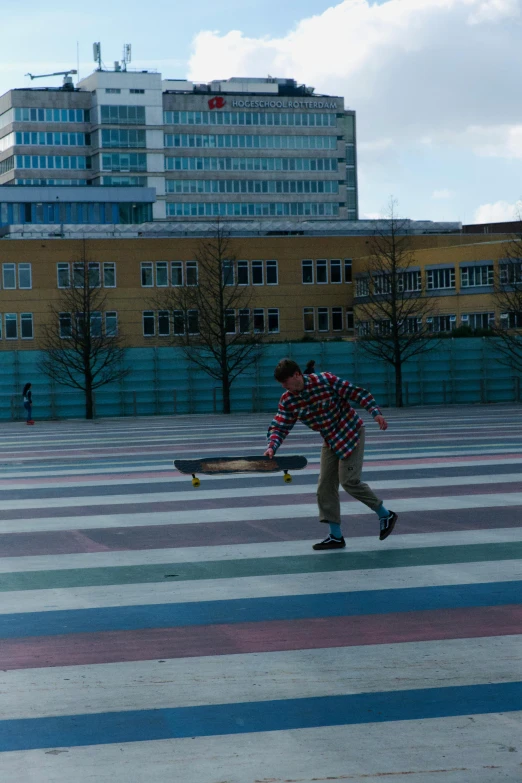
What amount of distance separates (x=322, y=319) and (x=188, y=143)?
189ft

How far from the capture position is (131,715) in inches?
217

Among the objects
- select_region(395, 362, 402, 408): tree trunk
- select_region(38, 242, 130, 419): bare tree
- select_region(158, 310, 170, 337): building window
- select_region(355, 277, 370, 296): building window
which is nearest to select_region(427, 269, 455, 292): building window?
select_region(355, 277, 370, 296): building window

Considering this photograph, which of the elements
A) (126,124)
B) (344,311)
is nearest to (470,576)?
(344,311)

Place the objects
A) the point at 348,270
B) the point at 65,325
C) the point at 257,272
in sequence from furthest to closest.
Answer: the point at 348,270, the point at 257,272, the point at 65,325

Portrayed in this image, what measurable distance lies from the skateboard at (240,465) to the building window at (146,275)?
2566 inches

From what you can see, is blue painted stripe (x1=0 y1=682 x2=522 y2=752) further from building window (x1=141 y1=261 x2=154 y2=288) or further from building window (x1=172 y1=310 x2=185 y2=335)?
building window (x1=141 y1=261 x2=154 y2=288)

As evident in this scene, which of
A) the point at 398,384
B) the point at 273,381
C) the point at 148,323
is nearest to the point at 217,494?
the point at 398,384

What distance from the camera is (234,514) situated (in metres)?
12.3

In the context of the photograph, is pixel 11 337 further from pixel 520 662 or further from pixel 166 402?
pixel 520 662

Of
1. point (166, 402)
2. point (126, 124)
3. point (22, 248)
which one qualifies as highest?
point (126, 124)

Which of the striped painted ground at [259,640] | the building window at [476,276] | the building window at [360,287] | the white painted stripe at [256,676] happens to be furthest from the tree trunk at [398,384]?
the white painted stripe at [256,676]

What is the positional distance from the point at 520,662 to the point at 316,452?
1418cm

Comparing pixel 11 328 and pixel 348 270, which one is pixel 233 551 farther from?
pixel 348 270

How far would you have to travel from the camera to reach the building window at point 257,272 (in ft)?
251
